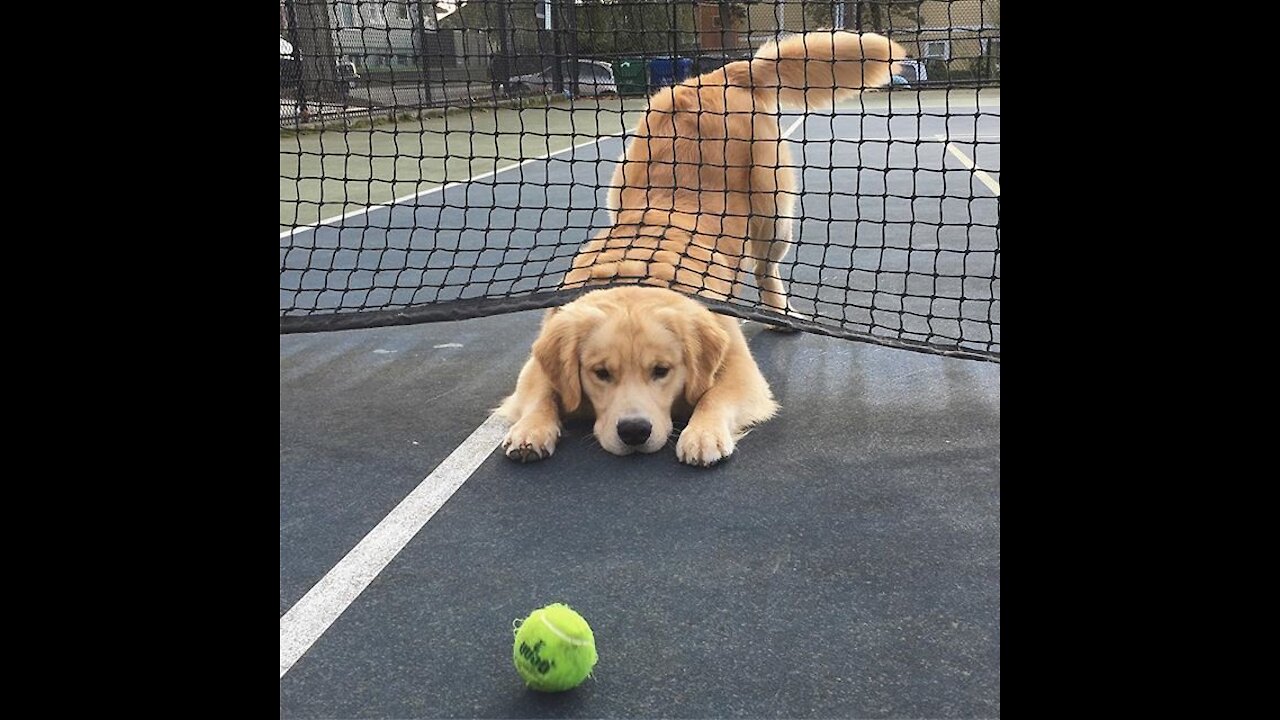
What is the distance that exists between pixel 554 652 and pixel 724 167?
9.14 ft

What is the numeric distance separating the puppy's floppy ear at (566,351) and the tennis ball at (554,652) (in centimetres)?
153

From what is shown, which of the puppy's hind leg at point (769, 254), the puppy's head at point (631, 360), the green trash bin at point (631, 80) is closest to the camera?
the puppy's head at point (631, 360)

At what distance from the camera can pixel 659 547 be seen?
8.70 feet

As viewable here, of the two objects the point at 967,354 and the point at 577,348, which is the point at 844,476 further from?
the point at 577,348

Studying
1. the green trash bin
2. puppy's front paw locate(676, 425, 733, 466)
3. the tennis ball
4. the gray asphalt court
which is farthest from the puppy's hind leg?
the tennis ball

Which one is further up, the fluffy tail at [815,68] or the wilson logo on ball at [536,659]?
the fluffy tail at [815,68]

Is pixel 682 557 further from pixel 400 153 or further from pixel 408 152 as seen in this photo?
pixel 408 152

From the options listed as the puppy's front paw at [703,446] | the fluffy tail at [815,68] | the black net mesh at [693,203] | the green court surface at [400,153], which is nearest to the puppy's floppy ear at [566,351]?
the black net mesh at [693,203]

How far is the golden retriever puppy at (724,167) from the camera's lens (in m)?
4.21

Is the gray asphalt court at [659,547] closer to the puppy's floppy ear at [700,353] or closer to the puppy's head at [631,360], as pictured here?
the puppy's head at [631,360]

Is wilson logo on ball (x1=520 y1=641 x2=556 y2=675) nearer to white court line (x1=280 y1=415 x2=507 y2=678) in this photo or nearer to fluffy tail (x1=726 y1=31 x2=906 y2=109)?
white court line (x1=280 y1=415 x2=507 y2=678)

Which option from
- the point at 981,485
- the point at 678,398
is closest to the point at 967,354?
the point at 981,485

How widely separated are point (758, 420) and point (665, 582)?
1.23 meters

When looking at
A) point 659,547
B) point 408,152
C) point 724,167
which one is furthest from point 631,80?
point 659,547
